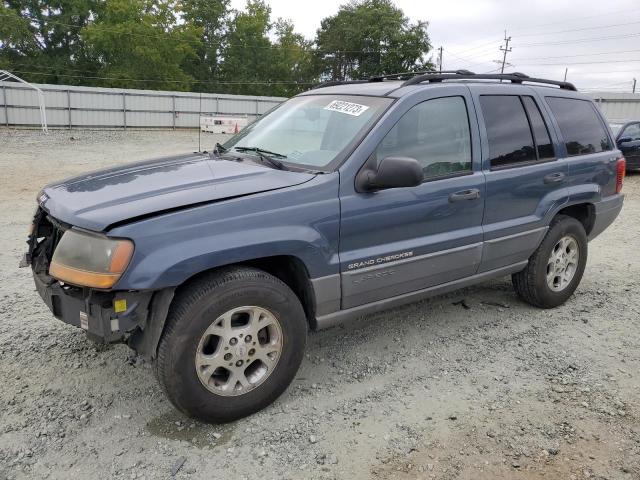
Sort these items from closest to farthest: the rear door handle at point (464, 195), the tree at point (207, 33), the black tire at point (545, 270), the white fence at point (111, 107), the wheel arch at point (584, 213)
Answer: the rear door handle at point (464, 195), the black tire at point (545, 270), the wheel arch at point (584, 213), the white fence at point (111, 107), the tree at point (207, 33)

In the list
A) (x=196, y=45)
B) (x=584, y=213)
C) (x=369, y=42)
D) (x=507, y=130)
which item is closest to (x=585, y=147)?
(x=584, y=213)

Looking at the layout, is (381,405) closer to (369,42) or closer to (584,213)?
(584,213)

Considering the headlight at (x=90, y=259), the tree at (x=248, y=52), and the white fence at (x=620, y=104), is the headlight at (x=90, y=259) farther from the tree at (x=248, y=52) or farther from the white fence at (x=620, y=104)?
the tree at (x=248, y=52)

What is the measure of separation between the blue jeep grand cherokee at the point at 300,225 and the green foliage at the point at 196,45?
153ft

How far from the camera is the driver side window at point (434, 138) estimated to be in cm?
343

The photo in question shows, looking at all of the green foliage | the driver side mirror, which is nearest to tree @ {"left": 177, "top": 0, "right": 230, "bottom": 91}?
the green foliage

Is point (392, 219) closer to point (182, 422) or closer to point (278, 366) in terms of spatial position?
point (278, 366)

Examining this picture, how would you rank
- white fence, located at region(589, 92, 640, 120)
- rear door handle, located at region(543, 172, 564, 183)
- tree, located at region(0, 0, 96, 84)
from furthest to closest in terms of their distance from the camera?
tree, located at region(0, 0, 96, 84), white fence, located at region(589, 92, 640, 120), rear door handle, located at region(543, 172, 564, 183)

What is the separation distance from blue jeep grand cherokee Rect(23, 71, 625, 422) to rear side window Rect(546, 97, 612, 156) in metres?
0.04

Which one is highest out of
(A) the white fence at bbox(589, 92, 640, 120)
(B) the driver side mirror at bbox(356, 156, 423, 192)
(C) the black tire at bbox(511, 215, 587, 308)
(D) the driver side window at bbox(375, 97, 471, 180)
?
(A) the white fence at bbox(589, 92, 640, 120)

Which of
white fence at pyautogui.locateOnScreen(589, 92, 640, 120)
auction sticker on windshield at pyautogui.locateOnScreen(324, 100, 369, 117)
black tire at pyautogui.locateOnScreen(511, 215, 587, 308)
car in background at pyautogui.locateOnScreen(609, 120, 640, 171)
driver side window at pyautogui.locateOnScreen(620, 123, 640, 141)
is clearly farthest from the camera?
white fence at pyautogui.locateOnScreen(589, 92, 640, 120)

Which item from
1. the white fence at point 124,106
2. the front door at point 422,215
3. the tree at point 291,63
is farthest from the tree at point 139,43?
the front door at point 422,215

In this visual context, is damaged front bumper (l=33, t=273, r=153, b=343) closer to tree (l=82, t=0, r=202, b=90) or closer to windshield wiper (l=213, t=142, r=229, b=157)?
windshield wiper (l=213, t=142, r=229, b=157)

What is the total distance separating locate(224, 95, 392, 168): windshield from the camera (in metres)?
3.37
